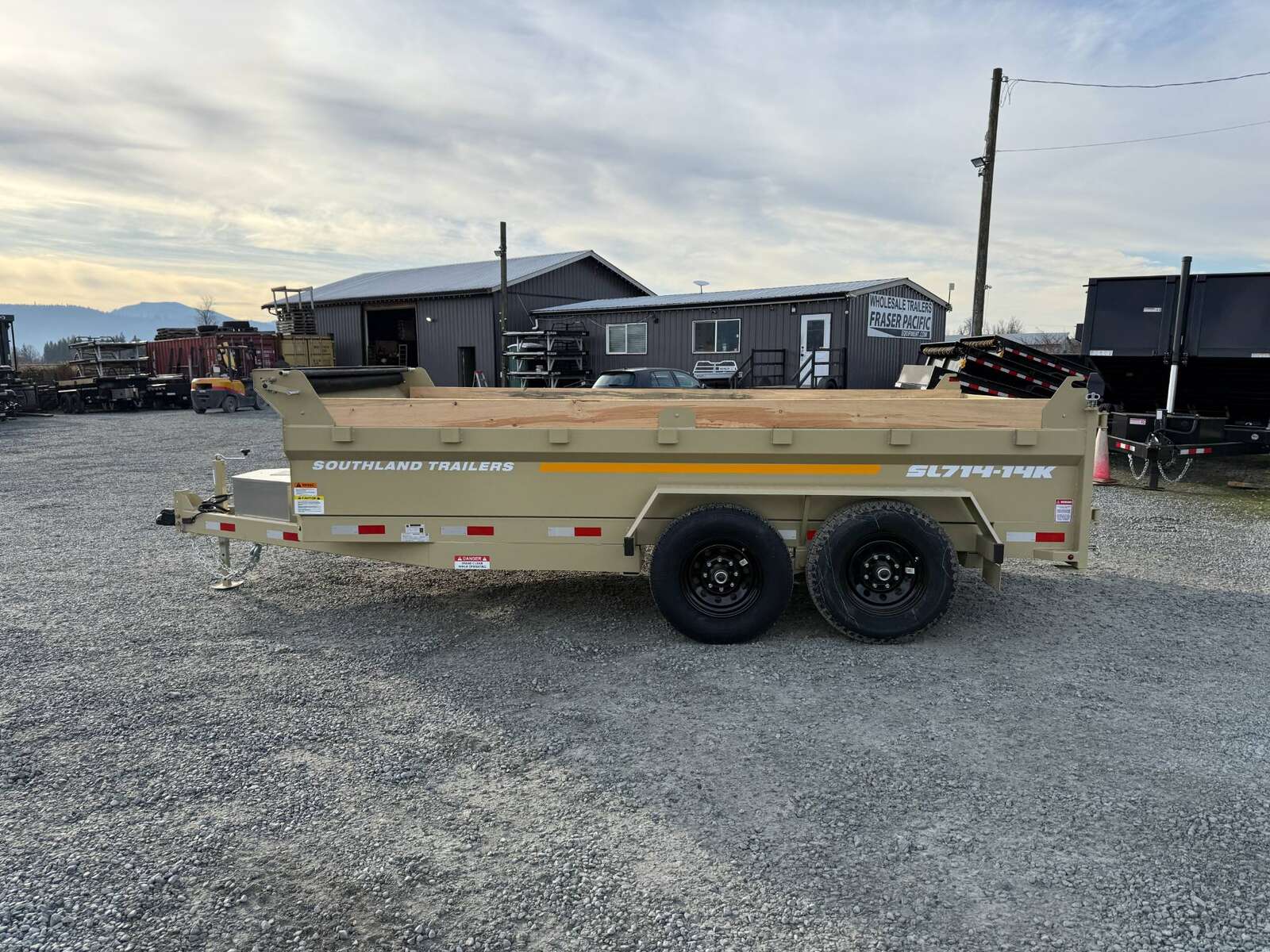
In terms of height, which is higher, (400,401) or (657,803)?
(400,401)

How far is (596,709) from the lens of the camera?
4.14 m

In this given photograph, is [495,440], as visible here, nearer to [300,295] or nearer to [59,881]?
[59,881]

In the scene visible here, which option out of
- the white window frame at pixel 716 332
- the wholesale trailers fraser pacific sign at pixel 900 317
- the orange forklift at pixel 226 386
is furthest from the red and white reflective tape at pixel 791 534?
the orange forklift at pixel 226 386

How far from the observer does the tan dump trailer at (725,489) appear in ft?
15.9

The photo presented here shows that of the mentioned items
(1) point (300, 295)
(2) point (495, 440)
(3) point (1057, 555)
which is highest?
(1) point (300, 295)

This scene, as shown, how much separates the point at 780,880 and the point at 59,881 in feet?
8.28

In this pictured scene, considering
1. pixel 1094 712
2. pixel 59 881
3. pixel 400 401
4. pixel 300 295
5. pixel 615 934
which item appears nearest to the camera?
pixel 615 934

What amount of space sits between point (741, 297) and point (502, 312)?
8.68 m

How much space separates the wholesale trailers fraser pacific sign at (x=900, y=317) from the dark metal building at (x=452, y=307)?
12.9 meters

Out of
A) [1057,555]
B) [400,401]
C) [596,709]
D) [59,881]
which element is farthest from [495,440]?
[1057,555]

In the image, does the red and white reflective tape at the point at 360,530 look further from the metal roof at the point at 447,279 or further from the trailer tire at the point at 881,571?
the metal roof at the point at 447,279

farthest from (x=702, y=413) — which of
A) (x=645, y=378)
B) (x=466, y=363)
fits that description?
(x=466, y=363)

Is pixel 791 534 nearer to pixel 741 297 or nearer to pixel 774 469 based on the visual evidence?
pixel 774 469

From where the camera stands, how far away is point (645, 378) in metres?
17.3
